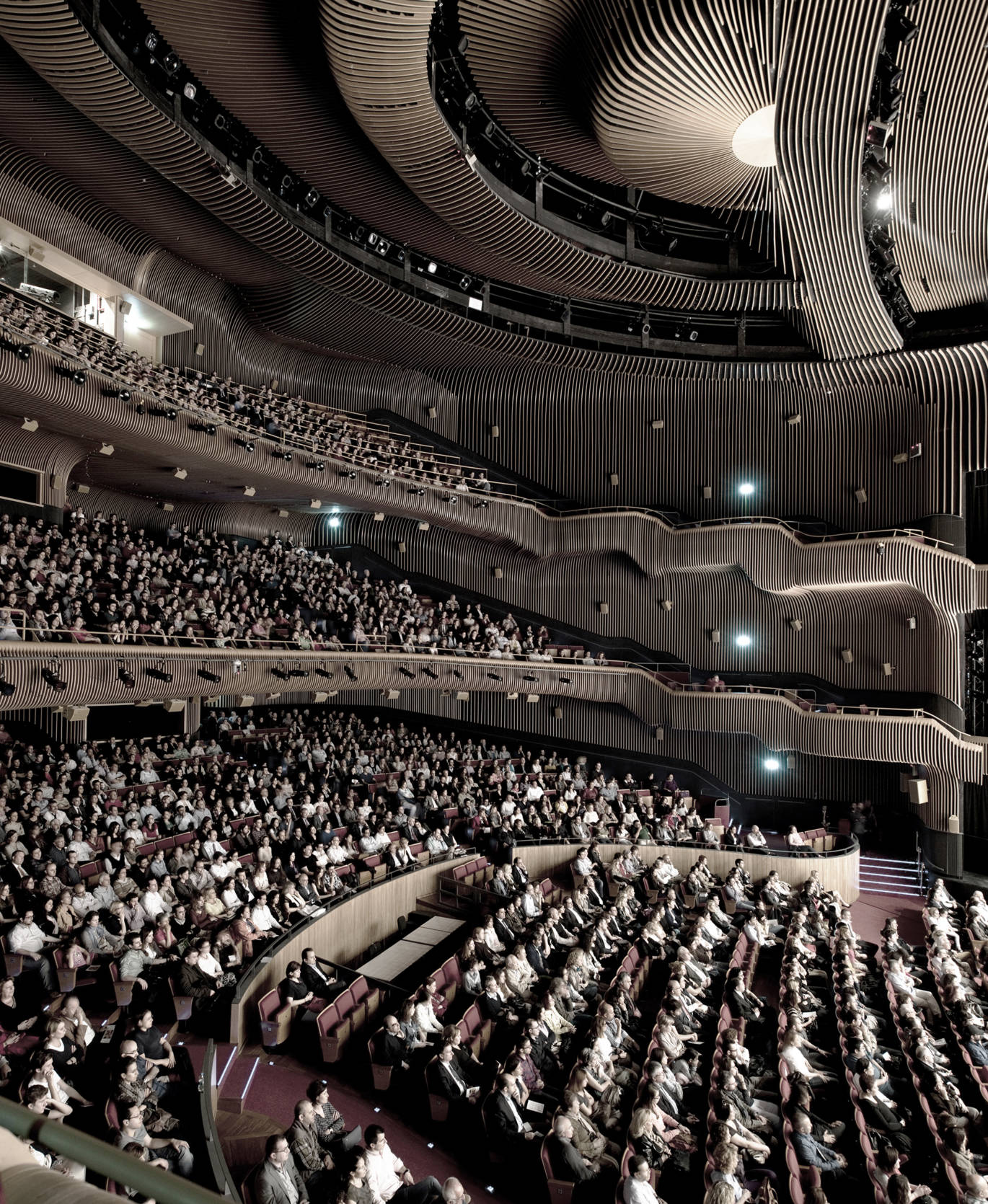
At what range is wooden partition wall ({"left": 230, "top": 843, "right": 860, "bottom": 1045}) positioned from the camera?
23.5ft

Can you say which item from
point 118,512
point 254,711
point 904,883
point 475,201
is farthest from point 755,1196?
point 118,512

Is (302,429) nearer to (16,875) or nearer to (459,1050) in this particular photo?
(16,875)

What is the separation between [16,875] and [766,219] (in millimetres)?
15469

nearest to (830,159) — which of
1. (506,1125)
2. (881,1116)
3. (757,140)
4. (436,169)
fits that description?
(757,140)

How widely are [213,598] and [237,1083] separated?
9.29 m

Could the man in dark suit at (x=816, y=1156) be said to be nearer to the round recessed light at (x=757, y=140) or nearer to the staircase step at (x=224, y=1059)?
the staircase step at (x=224, y=1059)

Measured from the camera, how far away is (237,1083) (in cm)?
640

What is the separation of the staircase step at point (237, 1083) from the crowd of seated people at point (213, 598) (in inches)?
233

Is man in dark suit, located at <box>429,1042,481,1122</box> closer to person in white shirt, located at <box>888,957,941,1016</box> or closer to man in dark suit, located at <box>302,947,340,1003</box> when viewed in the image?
man in dark suit, located at <box>302,947,340,1003</box>

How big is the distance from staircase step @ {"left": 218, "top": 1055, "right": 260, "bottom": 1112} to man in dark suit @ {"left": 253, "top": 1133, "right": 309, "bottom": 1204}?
1.80m

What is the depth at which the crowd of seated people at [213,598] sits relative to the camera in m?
11.5

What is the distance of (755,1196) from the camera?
553cm

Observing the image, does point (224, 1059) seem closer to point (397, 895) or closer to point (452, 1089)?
point (452, 1089)

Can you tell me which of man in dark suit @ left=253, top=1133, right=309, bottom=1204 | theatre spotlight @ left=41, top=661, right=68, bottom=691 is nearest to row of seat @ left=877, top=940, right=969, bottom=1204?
man in dark suit @ left=253, top=1133, right=309, bottom=1204
